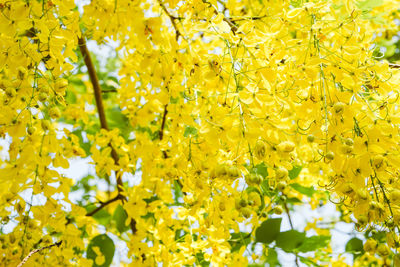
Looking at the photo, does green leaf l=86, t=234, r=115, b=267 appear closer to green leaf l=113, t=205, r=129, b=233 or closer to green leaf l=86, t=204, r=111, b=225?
green leaf l=113, t=205, r=129, b=233

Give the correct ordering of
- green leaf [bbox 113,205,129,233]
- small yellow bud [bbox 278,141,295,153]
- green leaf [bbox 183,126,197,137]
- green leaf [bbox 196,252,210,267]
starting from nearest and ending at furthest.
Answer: small yellow bud [bbox 278,141,295,153] → green leaf [bbox 183,126,197,137] → green leaf [bbox 196,252,210,267] → green leaf [bbox 113,205,129,233]

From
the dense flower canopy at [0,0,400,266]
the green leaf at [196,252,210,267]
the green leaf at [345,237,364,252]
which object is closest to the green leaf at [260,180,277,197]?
the dense flower canopy at [0,0,400,266]

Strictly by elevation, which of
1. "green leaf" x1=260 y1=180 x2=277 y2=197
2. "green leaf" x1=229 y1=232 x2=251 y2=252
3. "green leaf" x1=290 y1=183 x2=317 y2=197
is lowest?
"green leaf" x1=229 y1=232 x2=251 y2=252

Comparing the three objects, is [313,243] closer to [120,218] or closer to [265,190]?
[265,190]

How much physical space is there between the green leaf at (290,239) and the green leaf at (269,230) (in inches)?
1.2

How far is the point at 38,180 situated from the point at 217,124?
0.86 metres

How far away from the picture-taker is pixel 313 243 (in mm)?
2016

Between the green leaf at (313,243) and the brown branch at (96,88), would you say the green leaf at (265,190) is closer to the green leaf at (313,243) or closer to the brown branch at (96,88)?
the green leaf at (313,243)

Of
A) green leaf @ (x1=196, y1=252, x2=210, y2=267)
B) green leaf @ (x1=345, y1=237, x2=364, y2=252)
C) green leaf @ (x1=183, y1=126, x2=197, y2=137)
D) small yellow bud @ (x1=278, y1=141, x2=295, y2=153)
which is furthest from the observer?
green leaf @ (x1=345, y1=237, x2=364, y2=252)

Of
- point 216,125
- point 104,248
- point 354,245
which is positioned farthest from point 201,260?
point 354,245

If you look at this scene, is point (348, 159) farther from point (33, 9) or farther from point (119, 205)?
point (119, 205)

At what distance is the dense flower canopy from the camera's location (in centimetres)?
119

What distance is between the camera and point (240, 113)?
1.16 m

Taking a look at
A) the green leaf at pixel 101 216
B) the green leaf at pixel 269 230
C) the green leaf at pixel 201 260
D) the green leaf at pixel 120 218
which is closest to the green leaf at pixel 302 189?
the green leaf at pixel 269 230
